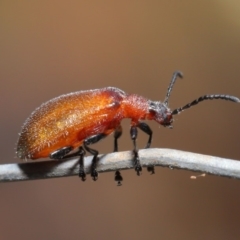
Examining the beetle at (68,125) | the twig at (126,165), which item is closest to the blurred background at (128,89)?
→ the beetle at (68,125)

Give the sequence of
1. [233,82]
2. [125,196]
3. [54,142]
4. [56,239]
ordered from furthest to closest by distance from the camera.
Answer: [233,82] < [125,196] < [56,239] < [54,142]

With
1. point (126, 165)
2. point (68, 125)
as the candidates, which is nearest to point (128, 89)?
point (68, 125)

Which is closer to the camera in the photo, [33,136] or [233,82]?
[33,136]

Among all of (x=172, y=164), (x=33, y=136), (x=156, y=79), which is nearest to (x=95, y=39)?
(x=156, y=79)

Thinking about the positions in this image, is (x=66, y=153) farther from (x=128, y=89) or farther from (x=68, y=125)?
(x=128, y=89)

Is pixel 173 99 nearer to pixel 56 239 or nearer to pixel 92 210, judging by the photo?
pixel 92 210

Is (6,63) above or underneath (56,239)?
above
